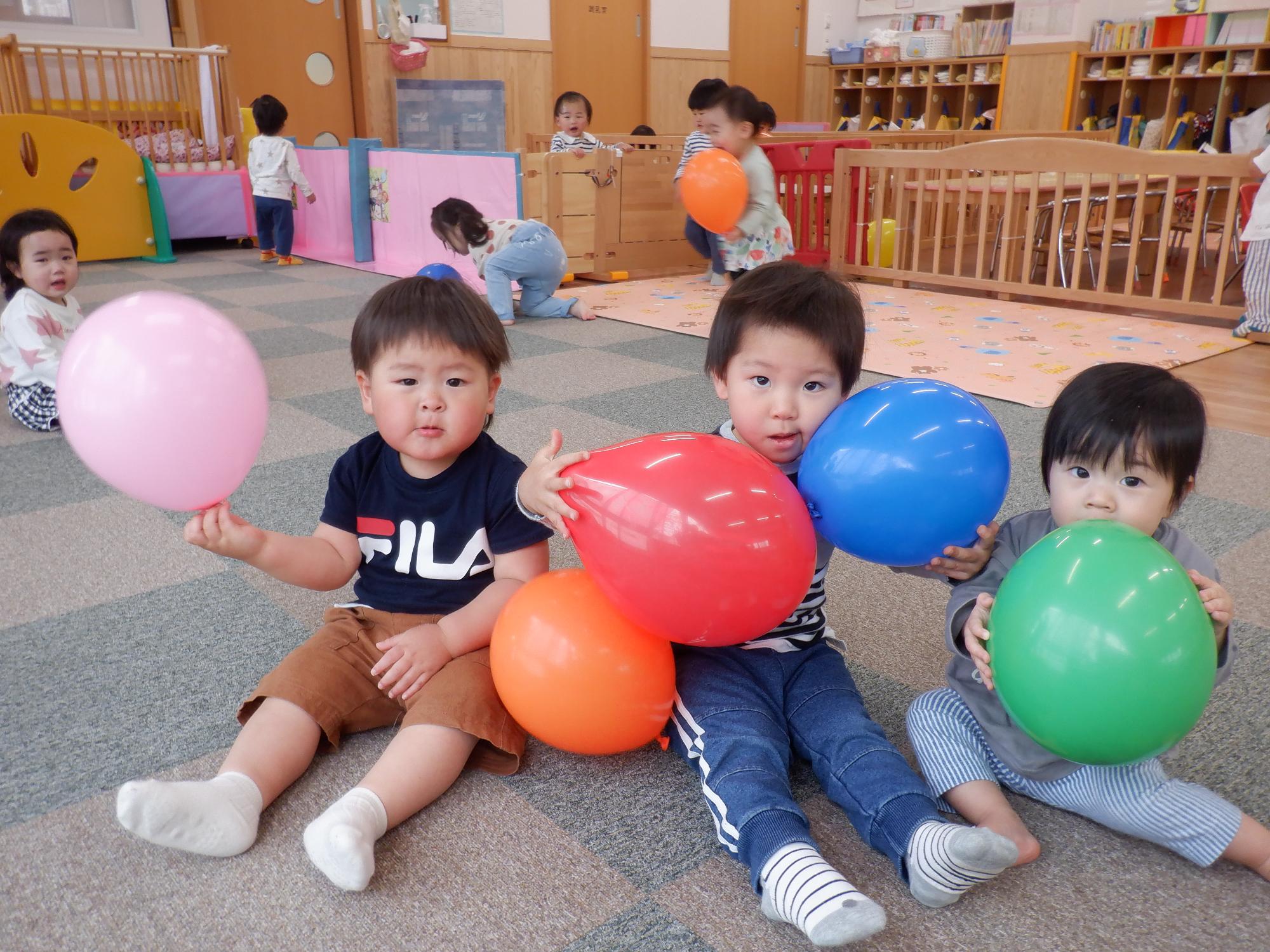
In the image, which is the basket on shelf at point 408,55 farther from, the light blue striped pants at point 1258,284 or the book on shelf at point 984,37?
the light blue striped pants at point 1258,284

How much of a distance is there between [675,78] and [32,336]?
6.63 m

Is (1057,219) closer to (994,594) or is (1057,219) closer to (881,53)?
(994,594)

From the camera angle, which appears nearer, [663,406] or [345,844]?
[345,844]

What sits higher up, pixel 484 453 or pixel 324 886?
pixel 484 453

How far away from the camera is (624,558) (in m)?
0.91

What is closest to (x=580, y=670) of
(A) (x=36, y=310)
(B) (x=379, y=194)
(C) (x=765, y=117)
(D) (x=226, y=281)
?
(A) (x=36, y=310)

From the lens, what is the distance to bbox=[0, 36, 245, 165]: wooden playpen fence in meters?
5.17

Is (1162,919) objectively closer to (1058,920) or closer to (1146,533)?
(1058,920)

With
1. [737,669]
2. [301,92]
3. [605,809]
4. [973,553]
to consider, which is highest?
[301,92]

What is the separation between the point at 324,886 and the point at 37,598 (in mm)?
899

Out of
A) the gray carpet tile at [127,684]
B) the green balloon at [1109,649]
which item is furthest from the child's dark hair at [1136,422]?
the gray carpet tile at [127,684]

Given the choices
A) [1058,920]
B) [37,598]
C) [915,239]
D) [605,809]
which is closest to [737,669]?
[605,809]

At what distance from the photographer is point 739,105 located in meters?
3.83

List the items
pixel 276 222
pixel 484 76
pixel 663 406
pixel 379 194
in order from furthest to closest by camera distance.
Result: pixel 484 76 < pixel 276 222 < pixel 379 194 < pixel 663 406
